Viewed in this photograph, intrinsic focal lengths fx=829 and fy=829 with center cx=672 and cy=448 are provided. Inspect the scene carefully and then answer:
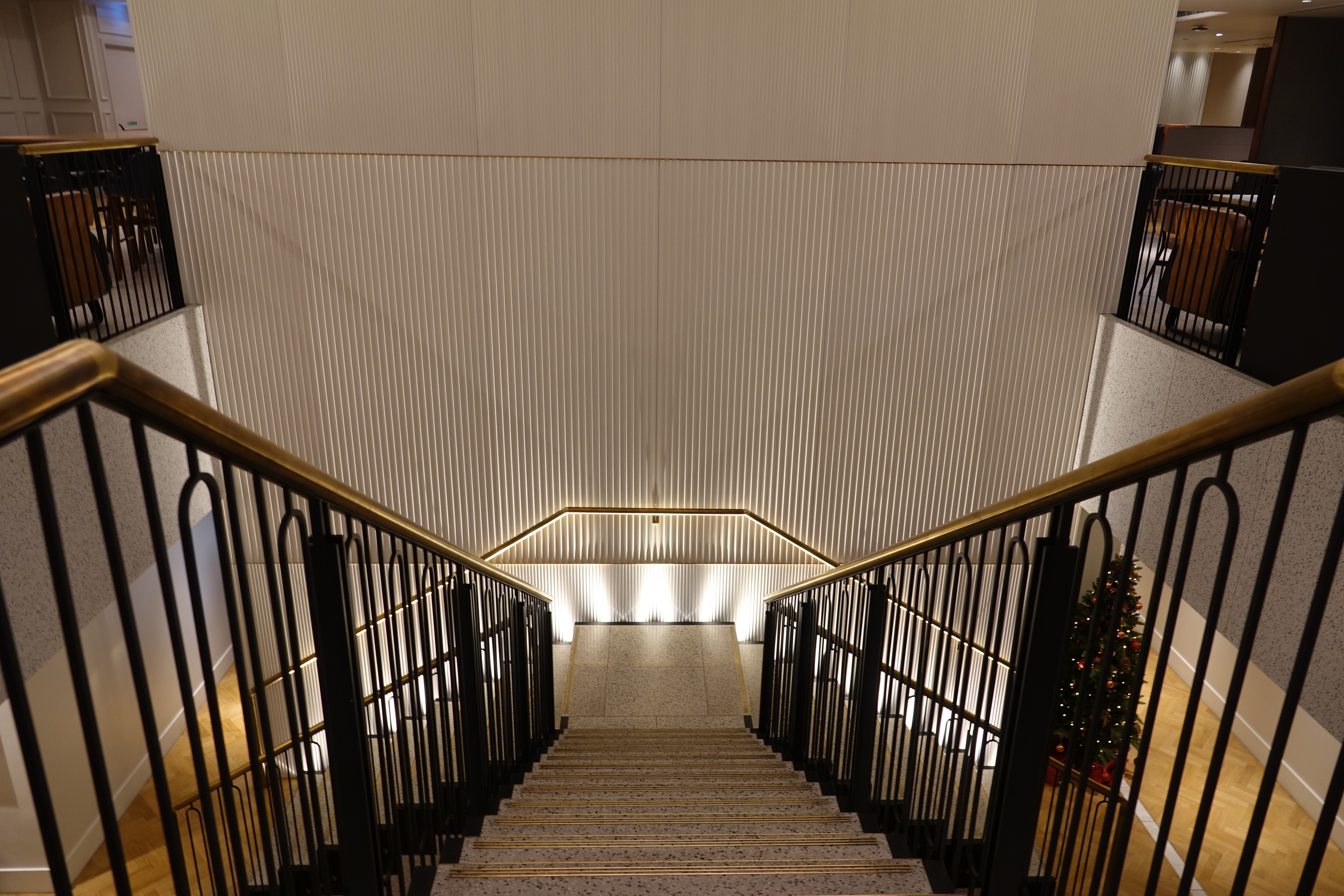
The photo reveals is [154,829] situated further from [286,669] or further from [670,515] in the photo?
[286,669]

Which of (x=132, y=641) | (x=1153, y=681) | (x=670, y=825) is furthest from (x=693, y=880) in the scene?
(x=132, y=641)

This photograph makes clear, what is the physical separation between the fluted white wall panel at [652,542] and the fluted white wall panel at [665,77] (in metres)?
3.23

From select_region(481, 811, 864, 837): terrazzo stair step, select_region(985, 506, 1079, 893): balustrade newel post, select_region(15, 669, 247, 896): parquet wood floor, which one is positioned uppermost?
select_region(985, 506, 1079, 893): balustrade newel post

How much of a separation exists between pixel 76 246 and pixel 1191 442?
6148 mm

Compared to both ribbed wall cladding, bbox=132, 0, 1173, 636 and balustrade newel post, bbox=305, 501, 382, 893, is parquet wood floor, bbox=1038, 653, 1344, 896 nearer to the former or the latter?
ribbed wall cladding, bbox=132, 0, 1173, 636

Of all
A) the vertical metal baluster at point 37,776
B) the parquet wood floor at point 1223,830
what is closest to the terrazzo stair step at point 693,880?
the vertical metal baluster at point 37,776

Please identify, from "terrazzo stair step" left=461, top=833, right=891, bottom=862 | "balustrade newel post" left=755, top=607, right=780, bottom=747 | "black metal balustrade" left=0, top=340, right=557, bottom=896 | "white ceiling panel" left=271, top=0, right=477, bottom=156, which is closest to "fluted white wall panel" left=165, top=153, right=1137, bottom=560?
"white ceiling panel" left=271, top=0, right=477, bottom=156

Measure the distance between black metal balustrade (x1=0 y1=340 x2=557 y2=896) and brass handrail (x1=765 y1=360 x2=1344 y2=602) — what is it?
1349mm

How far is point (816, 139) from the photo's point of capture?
6.51 metres

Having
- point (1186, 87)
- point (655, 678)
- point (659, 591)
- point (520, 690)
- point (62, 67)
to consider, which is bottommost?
point (655, 678)

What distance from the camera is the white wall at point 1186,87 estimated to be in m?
13.5

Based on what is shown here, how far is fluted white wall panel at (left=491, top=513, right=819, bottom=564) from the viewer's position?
771cm

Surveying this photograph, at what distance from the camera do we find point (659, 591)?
27.0 feet

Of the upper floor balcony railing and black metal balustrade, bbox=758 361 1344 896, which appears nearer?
black metal balustrade, bbox=758 361 1344 896
